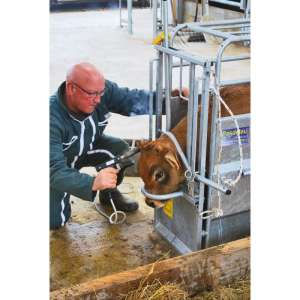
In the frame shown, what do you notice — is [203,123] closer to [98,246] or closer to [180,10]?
[98,246]

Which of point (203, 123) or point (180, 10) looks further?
point (180, 10)

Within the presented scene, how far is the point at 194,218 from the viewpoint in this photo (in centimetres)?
251

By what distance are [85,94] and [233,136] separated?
0.75 m

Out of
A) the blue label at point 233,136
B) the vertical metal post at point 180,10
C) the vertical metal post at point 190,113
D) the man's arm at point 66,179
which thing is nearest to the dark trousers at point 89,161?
the man's arm at point 66,179

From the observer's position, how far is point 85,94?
2590mm

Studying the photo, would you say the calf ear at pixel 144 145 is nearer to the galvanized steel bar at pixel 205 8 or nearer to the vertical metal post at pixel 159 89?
the vertical metal post at pixel 159 89

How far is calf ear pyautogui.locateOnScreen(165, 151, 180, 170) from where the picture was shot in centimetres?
235

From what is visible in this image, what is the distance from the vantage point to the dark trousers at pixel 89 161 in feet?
9.17

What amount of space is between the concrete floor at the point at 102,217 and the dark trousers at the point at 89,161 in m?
0.07

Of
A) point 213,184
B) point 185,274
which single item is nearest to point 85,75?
point 213,184

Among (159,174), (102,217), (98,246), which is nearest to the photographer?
(159,174)
